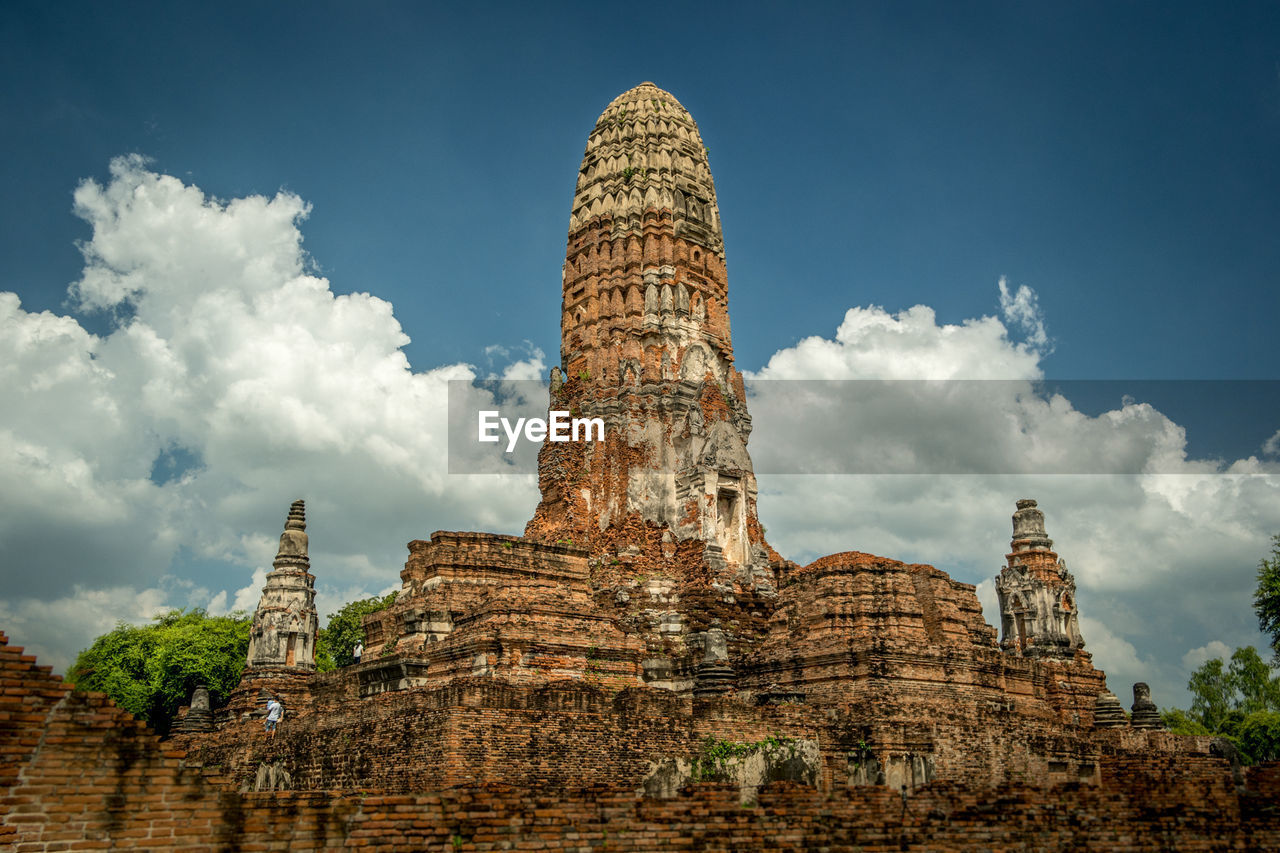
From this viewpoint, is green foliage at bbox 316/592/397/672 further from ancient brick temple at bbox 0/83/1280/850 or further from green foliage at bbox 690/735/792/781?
green foliage at bbox 690/735/792/781

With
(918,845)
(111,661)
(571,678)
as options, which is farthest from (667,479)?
(111,661)

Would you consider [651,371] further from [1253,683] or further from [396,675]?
[1253,683]

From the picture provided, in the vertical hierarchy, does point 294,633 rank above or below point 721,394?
below

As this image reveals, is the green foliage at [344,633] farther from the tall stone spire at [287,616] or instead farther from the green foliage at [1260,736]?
the green foliage at [1260,736]

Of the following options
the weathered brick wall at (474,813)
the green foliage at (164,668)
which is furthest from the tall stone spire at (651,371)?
the green foliage at (164,668)

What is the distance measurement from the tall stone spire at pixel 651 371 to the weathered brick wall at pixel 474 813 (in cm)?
1363

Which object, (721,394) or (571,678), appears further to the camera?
(721,394)

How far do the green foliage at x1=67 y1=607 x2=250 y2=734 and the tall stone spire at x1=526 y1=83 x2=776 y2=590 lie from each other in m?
19.9

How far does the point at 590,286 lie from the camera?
32500 mm

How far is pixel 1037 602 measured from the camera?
3300cm

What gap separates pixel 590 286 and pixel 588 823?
23.3m

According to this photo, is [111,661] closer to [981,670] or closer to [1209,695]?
[981,670]

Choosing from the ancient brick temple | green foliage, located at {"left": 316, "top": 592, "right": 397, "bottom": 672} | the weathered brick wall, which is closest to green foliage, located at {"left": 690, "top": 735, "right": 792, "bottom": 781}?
the ancient brick temple

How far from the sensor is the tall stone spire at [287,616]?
93.1 feet
